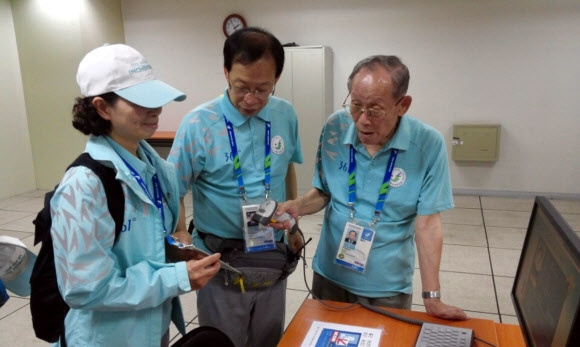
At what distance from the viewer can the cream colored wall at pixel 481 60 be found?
15.2ft

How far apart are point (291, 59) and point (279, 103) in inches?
129

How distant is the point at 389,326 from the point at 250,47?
38.9 inches

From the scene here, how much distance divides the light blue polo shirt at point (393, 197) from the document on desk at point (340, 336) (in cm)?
20

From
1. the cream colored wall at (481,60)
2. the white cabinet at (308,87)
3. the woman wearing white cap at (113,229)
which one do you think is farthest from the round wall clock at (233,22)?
the woman wearing white cap at (113,229)

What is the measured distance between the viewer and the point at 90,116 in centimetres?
111

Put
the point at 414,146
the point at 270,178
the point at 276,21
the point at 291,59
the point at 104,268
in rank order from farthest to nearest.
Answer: the point at 276,21, the point at 291,59, the point at 270,178, the point at 414,146, the point at 104,268

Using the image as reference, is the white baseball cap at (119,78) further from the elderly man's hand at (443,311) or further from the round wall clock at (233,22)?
the round wall clock at (233,22)

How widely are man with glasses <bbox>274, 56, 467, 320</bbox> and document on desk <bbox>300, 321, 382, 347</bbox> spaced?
0.20 meters

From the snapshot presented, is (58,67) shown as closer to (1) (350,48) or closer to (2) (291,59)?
(2) (291,59)

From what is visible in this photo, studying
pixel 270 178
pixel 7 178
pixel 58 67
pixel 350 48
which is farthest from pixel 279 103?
pixel 7 178

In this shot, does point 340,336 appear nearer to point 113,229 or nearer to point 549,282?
point 549,282

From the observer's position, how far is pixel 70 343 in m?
1.13

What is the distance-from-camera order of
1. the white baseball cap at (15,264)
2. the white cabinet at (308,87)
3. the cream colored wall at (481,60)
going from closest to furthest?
the white baseball cap at (15,264) < the cream colored wall at (481,60) < the white cabinet at (308,87)

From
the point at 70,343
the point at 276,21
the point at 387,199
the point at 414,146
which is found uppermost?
the point at 276,21
